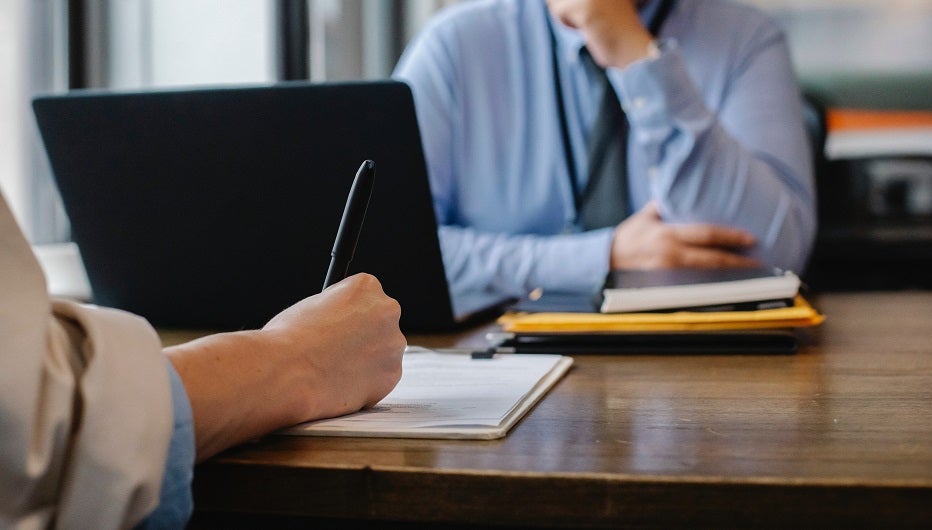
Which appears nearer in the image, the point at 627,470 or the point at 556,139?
the point at 627,470

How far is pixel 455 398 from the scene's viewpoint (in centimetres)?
64

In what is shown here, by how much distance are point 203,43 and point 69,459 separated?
186 cm

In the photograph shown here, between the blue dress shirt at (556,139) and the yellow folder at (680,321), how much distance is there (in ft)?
1.80

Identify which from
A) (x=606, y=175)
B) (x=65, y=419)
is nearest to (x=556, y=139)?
(x=606, y=175)

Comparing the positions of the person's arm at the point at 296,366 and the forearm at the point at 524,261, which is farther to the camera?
the forearm at the point at 524,261

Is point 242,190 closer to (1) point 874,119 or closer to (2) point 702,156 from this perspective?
(2) point 702,156

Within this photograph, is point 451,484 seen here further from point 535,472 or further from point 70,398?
point 70,398

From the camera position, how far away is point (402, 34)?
9.55ft

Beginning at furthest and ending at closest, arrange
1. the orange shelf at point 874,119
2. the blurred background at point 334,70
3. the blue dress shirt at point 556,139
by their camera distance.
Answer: the orange shelf at point 874,119, the blurred background at point 334,70, the blue dress shirt at point 556,139

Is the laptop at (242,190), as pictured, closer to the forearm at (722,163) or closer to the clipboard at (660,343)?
the clipboard at (660,343)

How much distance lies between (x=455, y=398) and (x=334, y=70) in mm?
2048

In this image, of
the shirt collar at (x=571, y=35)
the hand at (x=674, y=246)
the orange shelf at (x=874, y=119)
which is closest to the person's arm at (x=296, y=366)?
the hand at (x=674, y=246)

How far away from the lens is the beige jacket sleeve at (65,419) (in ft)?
1.34

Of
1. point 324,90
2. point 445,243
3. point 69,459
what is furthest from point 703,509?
point 445,243
